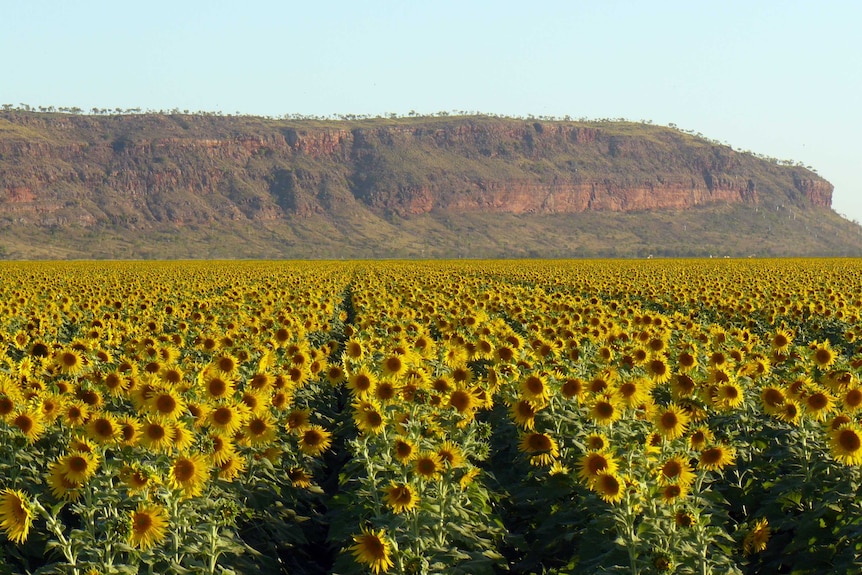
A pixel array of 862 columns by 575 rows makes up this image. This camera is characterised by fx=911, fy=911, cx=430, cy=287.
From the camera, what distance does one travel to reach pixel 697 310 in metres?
19.2

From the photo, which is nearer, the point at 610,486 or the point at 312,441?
the point at 610,486

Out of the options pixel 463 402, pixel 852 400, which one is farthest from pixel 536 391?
pixel 852 400

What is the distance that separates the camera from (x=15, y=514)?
18.2 feet

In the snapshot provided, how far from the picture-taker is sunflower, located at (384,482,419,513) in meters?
6.07

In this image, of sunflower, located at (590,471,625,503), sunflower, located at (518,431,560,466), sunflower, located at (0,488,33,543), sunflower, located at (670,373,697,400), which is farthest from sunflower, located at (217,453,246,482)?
sunflower, located at (670,373,697,400)

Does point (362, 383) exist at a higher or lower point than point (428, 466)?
higher

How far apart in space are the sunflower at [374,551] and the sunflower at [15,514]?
1994 mm

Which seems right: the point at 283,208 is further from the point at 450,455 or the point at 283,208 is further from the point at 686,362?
the point at 450,455

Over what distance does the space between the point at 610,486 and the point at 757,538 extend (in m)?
1.63

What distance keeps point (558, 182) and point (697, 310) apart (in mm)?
182802

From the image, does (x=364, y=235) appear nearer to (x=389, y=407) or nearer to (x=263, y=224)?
(x=263, y=224)

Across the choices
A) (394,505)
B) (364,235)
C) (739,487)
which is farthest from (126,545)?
(364,235)

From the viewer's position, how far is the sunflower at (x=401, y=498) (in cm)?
607

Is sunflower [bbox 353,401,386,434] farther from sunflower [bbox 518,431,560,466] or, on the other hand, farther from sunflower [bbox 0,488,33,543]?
sunflower [bbox 0,488,33,543]
